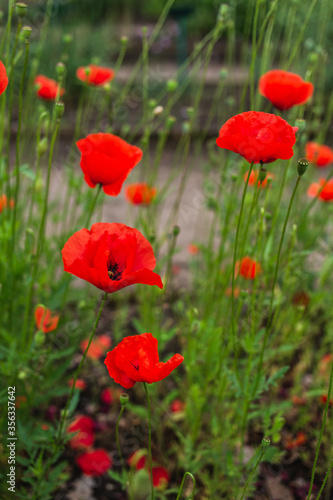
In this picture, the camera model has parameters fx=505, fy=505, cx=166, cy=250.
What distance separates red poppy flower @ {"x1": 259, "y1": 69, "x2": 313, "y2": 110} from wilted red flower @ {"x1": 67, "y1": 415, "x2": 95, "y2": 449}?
2.70 ft

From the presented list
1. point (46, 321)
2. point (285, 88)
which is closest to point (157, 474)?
point (46, 321)

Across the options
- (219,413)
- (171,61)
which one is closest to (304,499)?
(219,413)

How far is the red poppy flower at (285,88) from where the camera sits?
36.1 inches

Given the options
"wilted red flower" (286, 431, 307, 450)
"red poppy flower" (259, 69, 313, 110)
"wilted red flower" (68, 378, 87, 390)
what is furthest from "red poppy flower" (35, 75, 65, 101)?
"wilted red flower" (286, 431, 307, 450)

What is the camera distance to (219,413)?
43.3 inches

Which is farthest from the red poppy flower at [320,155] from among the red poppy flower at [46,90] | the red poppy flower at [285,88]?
the red poppy flower at [46,90]

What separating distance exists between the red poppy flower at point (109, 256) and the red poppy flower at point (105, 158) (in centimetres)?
12

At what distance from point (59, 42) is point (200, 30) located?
157 cm

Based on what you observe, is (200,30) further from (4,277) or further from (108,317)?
(4,277)

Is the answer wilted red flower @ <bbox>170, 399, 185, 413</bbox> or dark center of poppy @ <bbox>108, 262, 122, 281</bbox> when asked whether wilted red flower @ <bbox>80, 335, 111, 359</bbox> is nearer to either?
wilted red flower @ <bbox>170, 399, 185, 413</bbox>

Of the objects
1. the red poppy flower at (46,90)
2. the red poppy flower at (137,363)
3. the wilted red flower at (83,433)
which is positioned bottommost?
the wilted red flower at (83,433)

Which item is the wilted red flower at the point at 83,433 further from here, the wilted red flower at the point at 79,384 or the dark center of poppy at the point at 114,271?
the dark center of poppy at the point at 114,271

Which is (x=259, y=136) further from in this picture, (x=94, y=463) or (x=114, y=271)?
(x=94, y=463)

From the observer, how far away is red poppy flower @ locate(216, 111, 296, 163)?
0.64 metres
